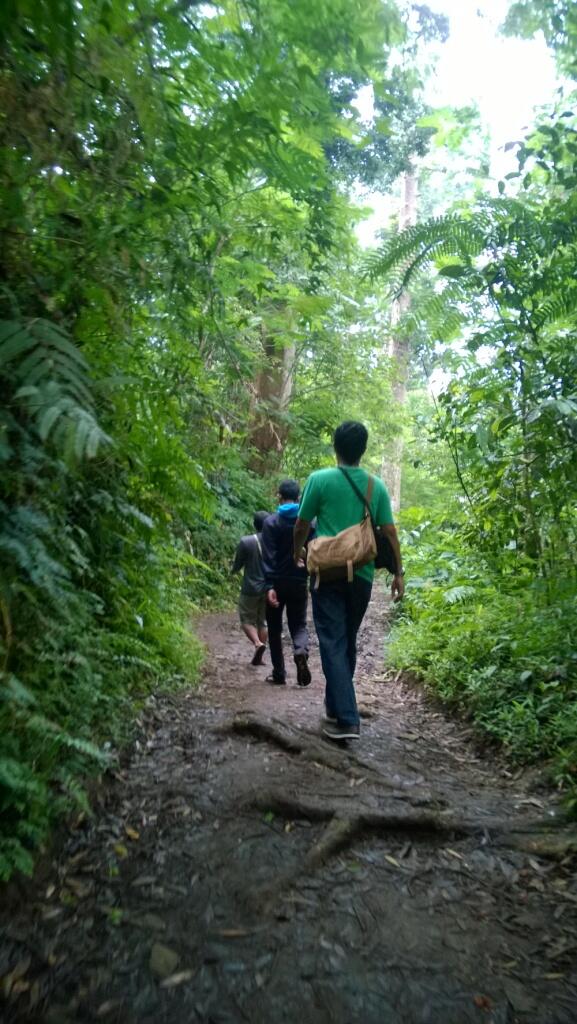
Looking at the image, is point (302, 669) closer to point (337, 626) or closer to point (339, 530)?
point (337, 626)

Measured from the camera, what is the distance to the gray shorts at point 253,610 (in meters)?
7.40

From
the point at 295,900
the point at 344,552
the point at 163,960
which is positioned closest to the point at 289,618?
the point at 344,552

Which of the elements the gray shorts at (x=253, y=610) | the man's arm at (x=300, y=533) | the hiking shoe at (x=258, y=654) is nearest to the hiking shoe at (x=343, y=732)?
the man's arm at (x=300, y=533)

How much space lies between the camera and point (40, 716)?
2695 millimetres

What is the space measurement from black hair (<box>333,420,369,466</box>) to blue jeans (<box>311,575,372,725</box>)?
Answer: 32.8 inches

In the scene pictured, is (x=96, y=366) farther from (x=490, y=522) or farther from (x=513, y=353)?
(x=490, y=522)

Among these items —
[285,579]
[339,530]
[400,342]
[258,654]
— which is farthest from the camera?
[400,342]

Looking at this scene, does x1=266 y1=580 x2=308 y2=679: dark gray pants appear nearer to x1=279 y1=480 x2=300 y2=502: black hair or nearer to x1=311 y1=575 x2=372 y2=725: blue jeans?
x1=279 y1=480 x2=300 y2=502: black hair

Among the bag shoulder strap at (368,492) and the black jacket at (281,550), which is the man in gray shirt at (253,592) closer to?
the black jacket at (281,550)

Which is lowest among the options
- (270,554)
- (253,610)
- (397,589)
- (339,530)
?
(253,610)

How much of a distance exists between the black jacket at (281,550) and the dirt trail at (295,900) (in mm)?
1947

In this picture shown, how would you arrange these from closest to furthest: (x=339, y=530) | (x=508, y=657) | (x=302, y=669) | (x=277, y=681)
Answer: (x=339, y=530) → (x=508, y=657) → (x=302, y=669) → (x=277, y=681)

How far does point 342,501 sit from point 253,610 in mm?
3473

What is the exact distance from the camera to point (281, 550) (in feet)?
19.2
